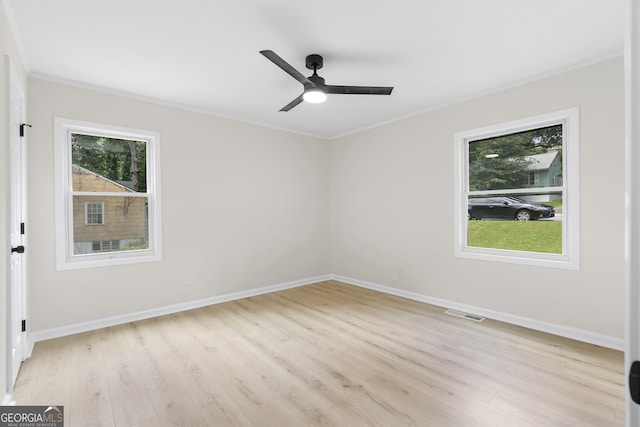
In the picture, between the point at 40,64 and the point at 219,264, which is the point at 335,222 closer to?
the point at 219,264

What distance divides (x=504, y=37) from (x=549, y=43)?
43 centimetres

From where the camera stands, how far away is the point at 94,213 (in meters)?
3.47

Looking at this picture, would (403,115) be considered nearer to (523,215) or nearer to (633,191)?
(523,215)

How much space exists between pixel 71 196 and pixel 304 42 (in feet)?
9.44

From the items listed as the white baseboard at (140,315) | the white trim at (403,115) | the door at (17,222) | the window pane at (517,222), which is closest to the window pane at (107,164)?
the white trim at (403,115)

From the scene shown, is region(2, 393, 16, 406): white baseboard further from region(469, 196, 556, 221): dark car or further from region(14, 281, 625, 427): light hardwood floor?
region(469, 196, 556, 221): dark car

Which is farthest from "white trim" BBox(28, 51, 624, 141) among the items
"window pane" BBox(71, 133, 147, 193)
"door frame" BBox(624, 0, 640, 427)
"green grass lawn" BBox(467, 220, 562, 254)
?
"door frame" BBox(624, 0, 640, 427)

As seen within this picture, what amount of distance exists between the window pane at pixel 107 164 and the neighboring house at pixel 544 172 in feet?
14.6

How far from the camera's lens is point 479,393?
2154mm

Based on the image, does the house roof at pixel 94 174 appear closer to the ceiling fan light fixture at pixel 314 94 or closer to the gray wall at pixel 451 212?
the ceiling fan light fixture at pixel 314 94

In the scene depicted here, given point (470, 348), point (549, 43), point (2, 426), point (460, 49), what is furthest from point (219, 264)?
point (549, 43)

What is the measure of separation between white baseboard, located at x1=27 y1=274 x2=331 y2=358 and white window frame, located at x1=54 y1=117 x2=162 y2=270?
0.61m

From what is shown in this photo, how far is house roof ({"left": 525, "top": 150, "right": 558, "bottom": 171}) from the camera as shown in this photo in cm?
326

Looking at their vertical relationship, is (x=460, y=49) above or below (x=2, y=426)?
above
